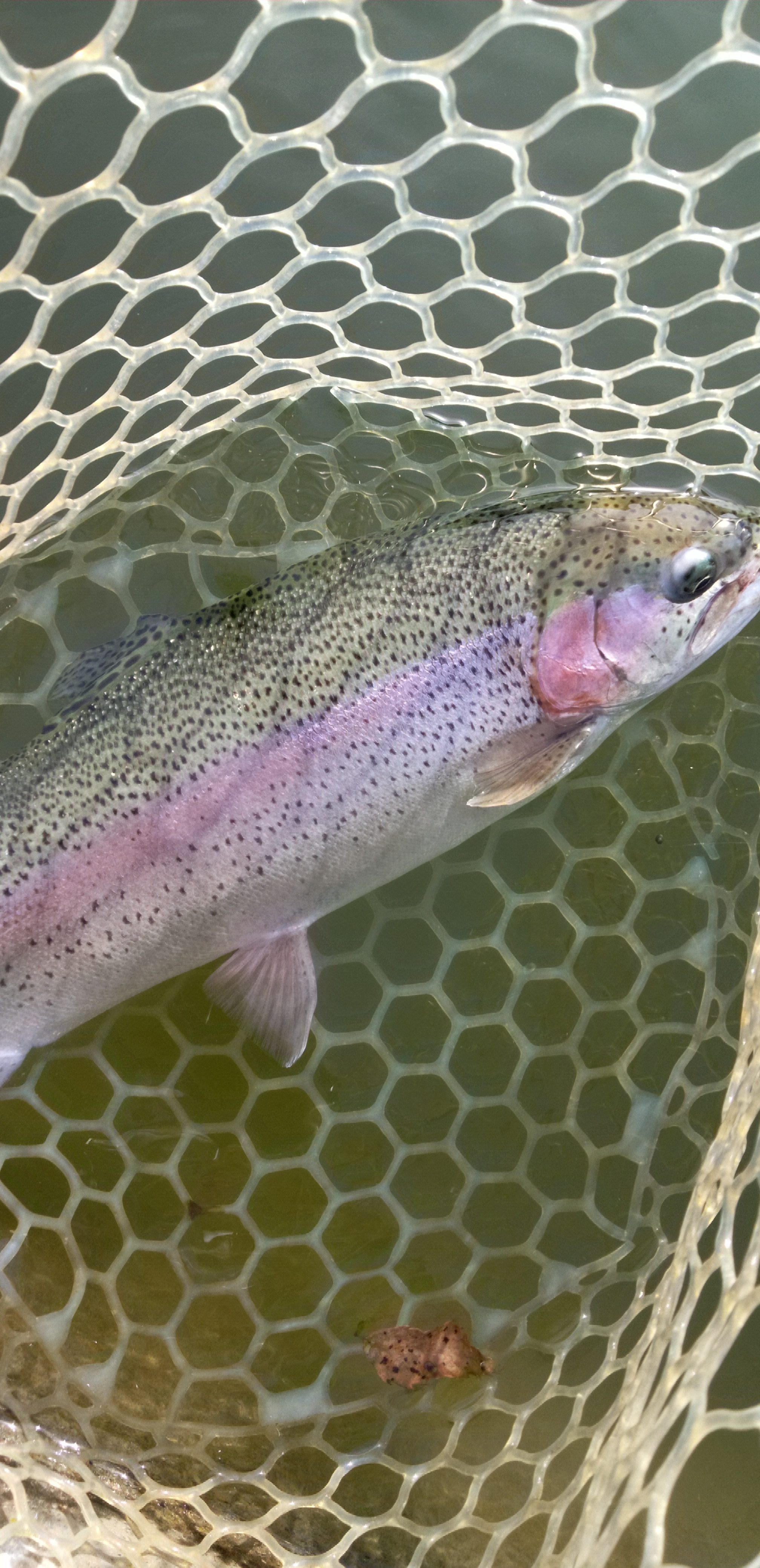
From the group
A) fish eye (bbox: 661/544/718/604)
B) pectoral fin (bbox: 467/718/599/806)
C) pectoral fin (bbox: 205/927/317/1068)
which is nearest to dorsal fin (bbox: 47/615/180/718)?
pectoral fin (bbox: 205/927/317/1068)

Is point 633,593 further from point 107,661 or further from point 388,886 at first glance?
point 107,661

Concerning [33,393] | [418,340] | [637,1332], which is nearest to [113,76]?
[33,393]

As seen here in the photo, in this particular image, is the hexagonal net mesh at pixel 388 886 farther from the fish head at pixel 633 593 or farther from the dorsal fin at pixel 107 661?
the fish head at pixel 633 593

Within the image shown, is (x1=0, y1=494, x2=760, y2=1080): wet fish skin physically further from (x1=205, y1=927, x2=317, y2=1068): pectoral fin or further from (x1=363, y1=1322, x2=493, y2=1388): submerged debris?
(x1=363, y1=1322, x2=493, y2=1388): submerged debris

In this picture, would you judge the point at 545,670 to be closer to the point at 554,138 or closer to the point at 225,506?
the point at 225,506

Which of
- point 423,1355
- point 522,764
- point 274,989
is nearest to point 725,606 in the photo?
point 522,764

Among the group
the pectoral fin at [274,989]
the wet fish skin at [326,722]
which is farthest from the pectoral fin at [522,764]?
the pectoral fin at [274,989]
